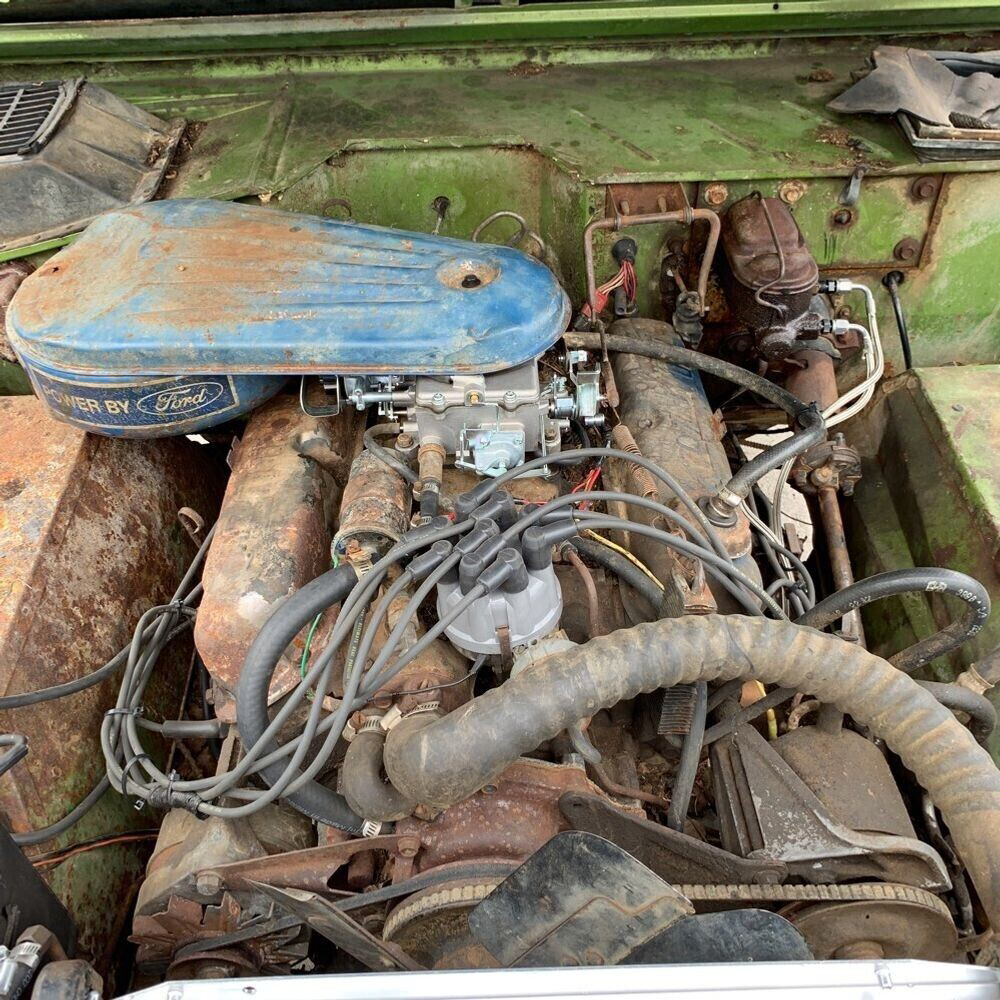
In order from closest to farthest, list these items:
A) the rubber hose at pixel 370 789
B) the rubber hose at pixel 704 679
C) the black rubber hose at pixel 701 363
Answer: the rubber hose at pixel 704 679, the rubber hose at pixel 370 789, the black rubber hose at pixel 701 363

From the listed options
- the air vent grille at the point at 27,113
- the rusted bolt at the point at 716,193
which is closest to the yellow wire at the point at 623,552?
the rusted bolt at the point at 716,193

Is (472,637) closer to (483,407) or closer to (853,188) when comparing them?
(483,407)

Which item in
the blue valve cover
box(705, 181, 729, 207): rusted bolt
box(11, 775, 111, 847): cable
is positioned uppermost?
the blue valve cover

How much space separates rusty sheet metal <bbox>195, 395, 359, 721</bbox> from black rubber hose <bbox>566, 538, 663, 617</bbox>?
577 mm

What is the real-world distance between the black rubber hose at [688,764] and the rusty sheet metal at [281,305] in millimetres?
776

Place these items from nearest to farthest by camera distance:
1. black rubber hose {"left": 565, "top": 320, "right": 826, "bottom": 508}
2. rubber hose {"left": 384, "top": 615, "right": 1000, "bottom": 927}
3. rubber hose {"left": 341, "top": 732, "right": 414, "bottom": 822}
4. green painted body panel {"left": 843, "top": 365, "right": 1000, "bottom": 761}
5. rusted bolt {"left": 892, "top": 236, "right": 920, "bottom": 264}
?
1. rubber hose {"left": 384, "top": 615, "right": 1000, "bottom": 927}
2. rubber hose {"left": 341, "top": 732, "right": 414, "bottom": 822}
3. green painted body panel {"left": 843, "top": 365, "right": 1000, "bottom": 761}
4. black rubber hose {"left": 565, "top": 320, "right": 826, "bottom": 508}
5. rusted bolt {"left": 892, "top": 236, "right": 920, "bottom": 264}

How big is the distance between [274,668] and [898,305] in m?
1.95

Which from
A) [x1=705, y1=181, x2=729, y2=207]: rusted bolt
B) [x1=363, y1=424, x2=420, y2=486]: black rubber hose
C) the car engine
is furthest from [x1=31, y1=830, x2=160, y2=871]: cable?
[x1=705, y1=181, x2=729, y2=207]: rusted bolt

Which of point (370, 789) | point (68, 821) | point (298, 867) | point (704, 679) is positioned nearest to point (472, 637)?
point (370, 789)

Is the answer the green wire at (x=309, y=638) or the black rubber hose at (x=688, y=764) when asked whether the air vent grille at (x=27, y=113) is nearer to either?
the green wire at (x=309, y=638)

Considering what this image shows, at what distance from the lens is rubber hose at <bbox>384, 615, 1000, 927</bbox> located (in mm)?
1320

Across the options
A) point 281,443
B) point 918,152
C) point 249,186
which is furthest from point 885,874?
point 249,186

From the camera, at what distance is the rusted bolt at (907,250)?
2.26 m

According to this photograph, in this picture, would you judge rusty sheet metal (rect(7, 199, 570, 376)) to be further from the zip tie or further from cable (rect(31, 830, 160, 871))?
cable (rect(31, 830, 160, 871))
